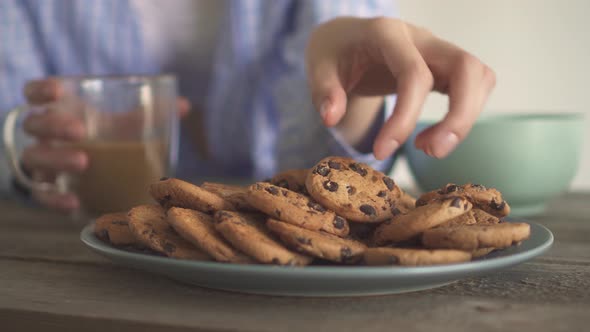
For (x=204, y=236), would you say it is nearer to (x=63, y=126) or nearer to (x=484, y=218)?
(x=484, y=218)

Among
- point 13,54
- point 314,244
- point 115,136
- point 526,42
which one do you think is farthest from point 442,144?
Answer: point 526,42

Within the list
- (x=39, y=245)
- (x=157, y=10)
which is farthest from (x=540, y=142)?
(x=157, y=10)

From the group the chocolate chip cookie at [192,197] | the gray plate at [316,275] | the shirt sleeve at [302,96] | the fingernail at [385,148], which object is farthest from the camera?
the shirt sleeve at [302,96]

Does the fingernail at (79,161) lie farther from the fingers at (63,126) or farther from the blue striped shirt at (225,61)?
the blue striped shirt at (225,61)

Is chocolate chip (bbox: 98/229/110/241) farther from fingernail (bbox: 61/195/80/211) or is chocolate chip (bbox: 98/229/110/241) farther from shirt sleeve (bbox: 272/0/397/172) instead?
shirt sleeve (bbox: 272/0/397/172)

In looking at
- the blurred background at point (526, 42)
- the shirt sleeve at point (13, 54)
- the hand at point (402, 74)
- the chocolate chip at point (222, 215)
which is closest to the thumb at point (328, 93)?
the hand at point (402, 74)

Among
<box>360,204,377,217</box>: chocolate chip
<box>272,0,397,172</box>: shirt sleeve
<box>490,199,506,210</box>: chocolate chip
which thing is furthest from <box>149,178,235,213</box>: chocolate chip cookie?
<box>272,0,397,172</box>: shirt sleeve
